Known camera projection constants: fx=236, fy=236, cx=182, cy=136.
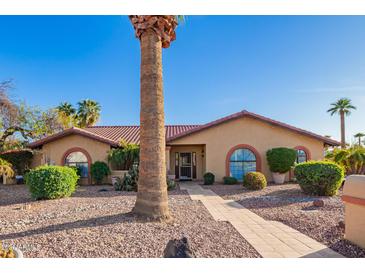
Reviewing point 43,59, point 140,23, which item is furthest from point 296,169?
point 43,59

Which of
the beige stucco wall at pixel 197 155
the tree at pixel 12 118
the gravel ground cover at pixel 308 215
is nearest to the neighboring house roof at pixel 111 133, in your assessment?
the beige stucco wall at pixel 197 155

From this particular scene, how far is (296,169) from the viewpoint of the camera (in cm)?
1134

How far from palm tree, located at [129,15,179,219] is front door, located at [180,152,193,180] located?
14.2 metres

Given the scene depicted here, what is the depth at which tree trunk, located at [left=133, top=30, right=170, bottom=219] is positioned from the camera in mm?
6430

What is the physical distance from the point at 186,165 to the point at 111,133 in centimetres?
800

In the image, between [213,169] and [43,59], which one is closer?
[43,59]

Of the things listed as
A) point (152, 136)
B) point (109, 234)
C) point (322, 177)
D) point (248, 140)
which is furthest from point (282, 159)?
point (109, 234)

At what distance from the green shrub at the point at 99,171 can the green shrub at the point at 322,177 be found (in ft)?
41.3

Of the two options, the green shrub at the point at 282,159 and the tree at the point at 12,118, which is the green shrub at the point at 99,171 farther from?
the green shrub at the point at 282,159

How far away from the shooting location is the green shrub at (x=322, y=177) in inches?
416

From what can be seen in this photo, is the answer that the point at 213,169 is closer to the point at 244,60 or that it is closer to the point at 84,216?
the point at 244,60

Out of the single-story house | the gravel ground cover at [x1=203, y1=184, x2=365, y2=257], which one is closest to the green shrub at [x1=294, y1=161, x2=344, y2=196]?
the gravel ground cover at [x1=203, y1=184, x2=365, y2=257]

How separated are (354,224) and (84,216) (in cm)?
681

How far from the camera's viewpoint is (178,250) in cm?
370
